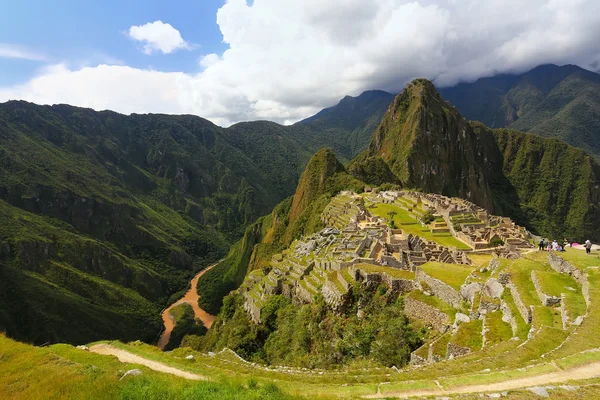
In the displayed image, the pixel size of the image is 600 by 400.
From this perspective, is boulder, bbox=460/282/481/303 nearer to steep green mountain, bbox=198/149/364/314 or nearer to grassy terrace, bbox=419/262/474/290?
grassy terrace, bbox=419/262/474/290

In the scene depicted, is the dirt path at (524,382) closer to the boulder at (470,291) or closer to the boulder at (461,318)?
the boulder at (461,318)

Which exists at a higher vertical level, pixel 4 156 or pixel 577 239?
pixel 4 156

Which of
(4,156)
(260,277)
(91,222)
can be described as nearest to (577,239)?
(260,277)

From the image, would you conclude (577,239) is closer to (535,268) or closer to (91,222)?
(535,268)

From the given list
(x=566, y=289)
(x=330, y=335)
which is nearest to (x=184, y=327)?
(x=330, y=335)

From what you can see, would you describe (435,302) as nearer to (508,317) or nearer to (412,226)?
(508,317)
